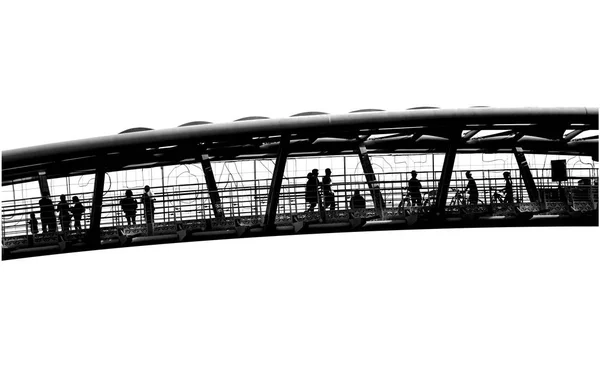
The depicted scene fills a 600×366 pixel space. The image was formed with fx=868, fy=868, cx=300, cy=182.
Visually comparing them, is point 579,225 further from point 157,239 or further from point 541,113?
point 157,239

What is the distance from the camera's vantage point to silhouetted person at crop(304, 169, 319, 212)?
25.7m

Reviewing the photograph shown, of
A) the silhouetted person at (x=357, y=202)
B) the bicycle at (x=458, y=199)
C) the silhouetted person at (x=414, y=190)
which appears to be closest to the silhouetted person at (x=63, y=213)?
the silhouetted person at (x=357, y=202)

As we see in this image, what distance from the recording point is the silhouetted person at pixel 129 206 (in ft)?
87.0

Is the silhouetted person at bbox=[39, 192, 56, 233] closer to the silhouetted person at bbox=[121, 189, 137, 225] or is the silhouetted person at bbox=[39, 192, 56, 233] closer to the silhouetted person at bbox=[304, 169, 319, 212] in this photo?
the silhouetted person at bbox=[121, 189, 137, 225]

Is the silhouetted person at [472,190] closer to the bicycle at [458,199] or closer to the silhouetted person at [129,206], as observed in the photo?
the bicycle at [458,199]

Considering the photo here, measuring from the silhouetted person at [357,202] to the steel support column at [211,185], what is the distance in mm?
3988

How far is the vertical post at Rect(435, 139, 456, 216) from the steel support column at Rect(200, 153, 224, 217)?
263 inches

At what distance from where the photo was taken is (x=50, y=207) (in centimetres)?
2695

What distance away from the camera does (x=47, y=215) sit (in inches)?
1089

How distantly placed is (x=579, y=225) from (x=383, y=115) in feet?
24.8

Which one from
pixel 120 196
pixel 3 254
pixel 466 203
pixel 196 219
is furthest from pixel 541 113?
pixel 3 254

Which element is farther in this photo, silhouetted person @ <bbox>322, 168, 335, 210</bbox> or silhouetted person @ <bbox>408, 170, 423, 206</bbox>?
silhouetted person @ <bbox>408, 170, 423, 206</bbox>

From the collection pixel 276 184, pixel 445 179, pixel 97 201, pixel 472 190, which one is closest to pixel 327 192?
pixel 276 184

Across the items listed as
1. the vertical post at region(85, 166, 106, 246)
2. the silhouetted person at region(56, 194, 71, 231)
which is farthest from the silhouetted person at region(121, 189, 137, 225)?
the silhouetted person at region(56, 194, 71, 231)
